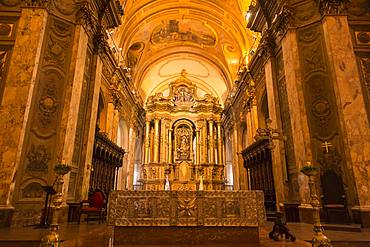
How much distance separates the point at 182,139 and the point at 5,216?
14841mm

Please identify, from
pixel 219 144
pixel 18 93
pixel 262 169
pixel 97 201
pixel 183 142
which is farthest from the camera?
pixel 183 142

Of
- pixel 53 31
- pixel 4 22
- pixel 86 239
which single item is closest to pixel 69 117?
pixel 53 31

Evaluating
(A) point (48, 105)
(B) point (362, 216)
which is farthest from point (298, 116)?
(A) point (48, 105)

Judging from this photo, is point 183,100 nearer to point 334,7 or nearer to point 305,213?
point 334,7

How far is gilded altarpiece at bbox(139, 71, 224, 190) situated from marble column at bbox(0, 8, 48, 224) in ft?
39.8

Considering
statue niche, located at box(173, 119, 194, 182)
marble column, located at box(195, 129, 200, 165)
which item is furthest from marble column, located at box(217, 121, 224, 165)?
statue niche, located at box(173, 119, 194, 182)

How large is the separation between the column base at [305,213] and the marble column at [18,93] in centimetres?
680

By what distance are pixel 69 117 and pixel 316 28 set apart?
727 centimetres

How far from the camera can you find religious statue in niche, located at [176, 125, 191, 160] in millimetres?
18906

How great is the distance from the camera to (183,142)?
763 inches

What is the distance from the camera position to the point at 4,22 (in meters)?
6.24

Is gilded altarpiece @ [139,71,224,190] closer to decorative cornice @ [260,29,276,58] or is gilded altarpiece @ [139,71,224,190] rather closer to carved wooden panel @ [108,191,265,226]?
decorative cornice @ [260,29,276,58]

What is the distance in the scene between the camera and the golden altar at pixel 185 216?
4.39m

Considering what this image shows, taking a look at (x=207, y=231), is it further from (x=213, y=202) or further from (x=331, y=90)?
(x=331, y=90)
